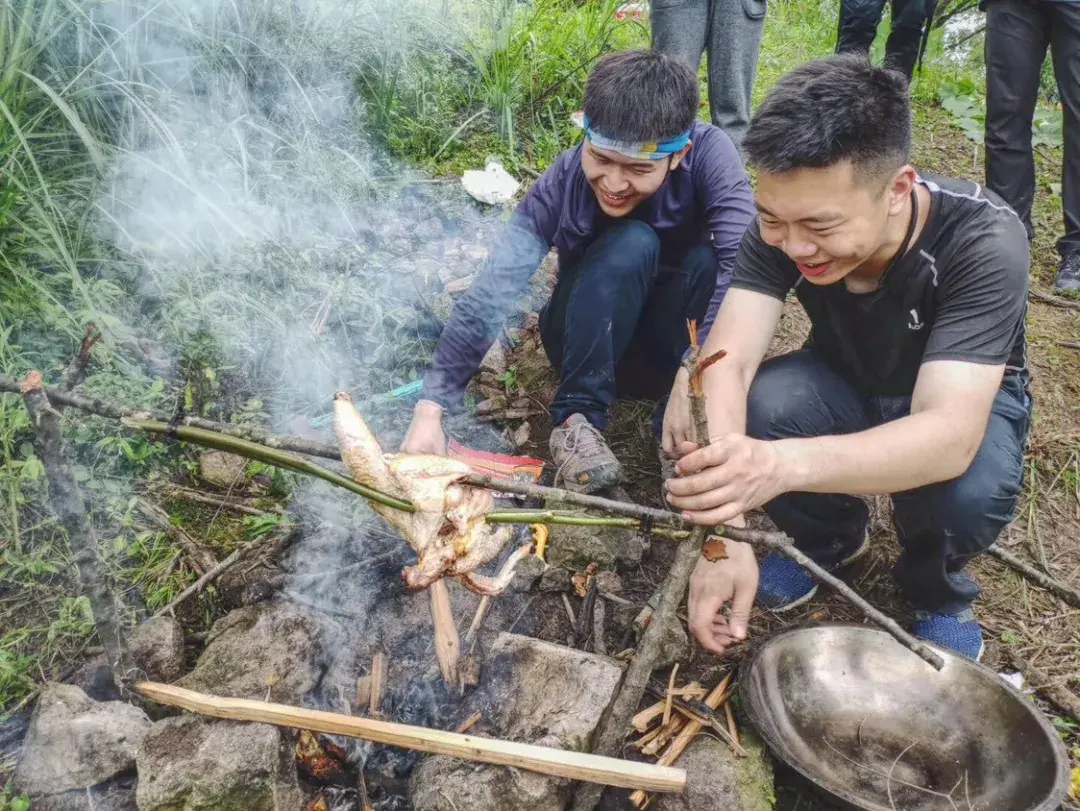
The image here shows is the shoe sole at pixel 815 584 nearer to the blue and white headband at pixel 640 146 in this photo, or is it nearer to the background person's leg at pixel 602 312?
the background person's leg at pixel 602 312

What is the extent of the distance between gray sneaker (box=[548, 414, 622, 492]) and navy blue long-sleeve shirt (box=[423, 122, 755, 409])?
0.51 metres

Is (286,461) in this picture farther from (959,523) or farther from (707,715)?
(959,523)

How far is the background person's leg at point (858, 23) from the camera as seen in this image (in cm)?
612

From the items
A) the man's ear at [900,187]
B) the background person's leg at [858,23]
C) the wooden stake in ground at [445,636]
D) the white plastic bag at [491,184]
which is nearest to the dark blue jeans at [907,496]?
the man's ear at [900,187]

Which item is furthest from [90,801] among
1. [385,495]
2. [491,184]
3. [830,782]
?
[491,184]

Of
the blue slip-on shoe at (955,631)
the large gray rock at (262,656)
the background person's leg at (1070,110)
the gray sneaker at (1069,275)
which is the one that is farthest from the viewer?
the gray sneaker at (1069,275)

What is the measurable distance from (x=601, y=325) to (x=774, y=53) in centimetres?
621

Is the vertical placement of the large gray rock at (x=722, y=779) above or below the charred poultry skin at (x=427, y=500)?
below

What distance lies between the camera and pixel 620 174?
3209 millimetres

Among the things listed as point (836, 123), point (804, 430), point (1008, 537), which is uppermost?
point (836, 123)

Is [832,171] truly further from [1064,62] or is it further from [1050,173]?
[1050,173]

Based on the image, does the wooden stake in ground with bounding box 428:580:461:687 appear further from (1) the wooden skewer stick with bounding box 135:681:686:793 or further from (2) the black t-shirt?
(2) the black t-shirt

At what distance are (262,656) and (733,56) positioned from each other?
430 centimetres

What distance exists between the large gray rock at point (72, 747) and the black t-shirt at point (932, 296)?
2452 mm
